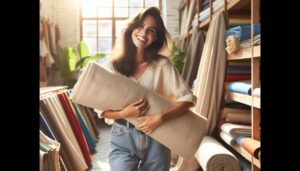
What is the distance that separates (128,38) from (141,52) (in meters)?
0.04

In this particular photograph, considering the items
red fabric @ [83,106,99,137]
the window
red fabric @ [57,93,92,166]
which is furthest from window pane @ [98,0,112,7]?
red fabric @ [57,93,92,166]

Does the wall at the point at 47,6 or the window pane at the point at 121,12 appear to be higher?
the wall at the point at 47,6

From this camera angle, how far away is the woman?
1.95ft

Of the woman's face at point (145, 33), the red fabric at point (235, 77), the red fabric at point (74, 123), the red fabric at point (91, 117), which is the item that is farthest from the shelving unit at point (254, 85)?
the red fabric at point (74, 123)

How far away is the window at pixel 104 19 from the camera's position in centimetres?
62

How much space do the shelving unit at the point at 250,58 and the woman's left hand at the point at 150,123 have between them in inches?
8.0

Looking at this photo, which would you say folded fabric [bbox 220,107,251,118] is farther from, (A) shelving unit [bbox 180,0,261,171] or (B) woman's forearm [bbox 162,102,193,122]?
(B) woman's forearm [bbox 162,102,193,122]

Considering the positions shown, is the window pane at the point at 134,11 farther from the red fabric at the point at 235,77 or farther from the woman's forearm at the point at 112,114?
the red fabric at the point at 235,77

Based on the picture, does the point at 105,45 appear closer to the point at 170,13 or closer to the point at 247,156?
the point at 170,13

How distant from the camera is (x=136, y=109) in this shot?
0.58 meters

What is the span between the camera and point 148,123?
23.3 inches

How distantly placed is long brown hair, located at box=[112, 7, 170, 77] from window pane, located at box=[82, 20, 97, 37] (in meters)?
0.14
